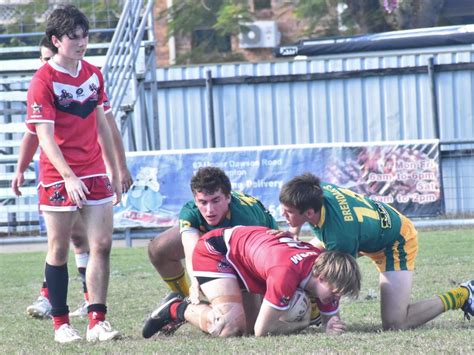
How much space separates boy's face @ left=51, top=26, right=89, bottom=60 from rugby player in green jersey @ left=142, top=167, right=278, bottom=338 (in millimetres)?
1051

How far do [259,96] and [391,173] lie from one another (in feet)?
19.1

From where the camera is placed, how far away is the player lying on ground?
20.5ft

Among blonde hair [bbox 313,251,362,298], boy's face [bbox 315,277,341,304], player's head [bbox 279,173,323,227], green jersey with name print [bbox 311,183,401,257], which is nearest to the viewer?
blonde hair [bbox 313,251,362,298]

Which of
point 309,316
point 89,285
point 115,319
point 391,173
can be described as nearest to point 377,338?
point 309,316

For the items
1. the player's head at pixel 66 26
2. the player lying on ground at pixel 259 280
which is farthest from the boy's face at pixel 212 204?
the player's head at pixel 66 26

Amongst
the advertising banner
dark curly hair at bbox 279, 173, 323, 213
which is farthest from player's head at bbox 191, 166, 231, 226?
the advertising banner

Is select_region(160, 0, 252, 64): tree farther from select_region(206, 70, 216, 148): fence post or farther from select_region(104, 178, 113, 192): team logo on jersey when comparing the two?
select_region(104, 178, 113, 192): team logo on jersey

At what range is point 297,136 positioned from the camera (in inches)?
812

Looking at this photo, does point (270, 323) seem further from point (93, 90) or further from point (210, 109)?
point (210, 109)

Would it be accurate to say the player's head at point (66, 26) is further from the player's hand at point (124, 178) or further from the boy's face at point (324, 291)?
the boy's face at point (324, 291)

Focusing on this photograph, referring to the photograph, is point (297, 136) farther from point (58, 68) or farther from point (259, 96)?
point (58, 68)

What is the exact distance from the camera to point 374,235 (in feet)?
22.3

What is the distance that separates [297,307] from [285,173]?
8.73 metres

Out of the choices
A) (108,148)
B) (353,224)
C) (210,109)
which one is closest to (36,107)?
(108,148)
